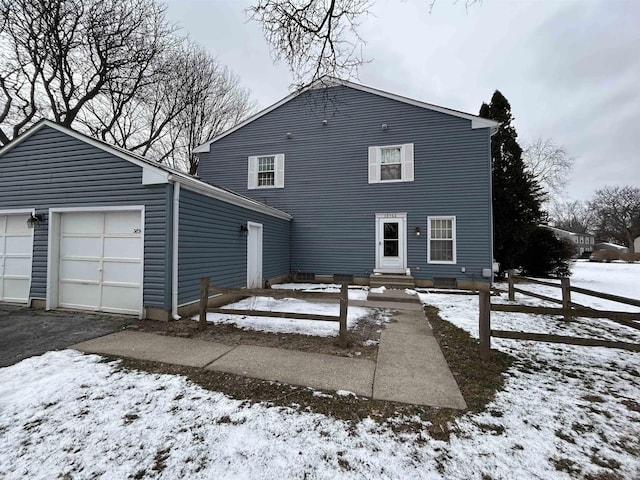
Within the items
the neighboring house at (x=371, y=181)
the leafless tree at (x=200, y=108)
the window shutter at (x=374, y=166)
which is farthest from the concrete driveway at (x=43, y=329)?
the leafless tree at (x=200, y=108)

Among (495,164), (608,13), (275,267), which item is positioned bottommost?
(275,267)

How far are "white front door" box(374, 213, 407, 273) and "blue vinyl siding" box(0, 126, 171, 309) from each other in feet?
25.0

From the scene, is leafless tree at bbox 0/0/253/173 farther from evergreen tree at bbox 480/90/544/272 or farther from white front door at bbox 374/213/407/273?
evergreen tree at bbox 480/90/544/272

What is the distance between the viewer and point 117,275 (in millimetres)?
6180

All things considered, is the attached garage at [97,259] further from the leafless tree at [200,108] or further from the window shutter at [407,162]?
the leafless tree at [200,108]

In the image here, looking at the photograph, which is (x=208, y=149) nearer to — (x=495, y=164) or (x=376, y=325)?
(x=376, y=325)

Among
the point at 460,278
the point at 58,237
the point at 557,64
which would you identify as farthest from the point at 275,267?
the point at 557,64

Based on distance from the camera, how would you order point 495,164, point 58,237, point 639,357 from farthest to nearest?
point 495,164, point 58,237, point 639,357

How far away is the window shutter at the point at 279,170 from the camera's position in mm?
12008

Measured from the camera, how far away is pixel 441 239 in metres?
10.4

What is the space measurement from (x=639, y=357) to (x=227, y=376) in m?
6.21

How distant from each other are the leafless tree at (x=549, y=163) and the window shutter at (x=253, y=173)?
24.3 meters

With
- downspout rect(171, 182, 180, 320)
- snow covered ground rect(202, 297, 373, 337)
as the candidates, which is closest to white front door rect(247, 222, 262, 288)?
snow covered ground rect(202, 297, 373, 337)

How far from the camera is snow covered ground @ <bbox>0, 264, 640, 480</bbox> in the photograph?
2031mm
